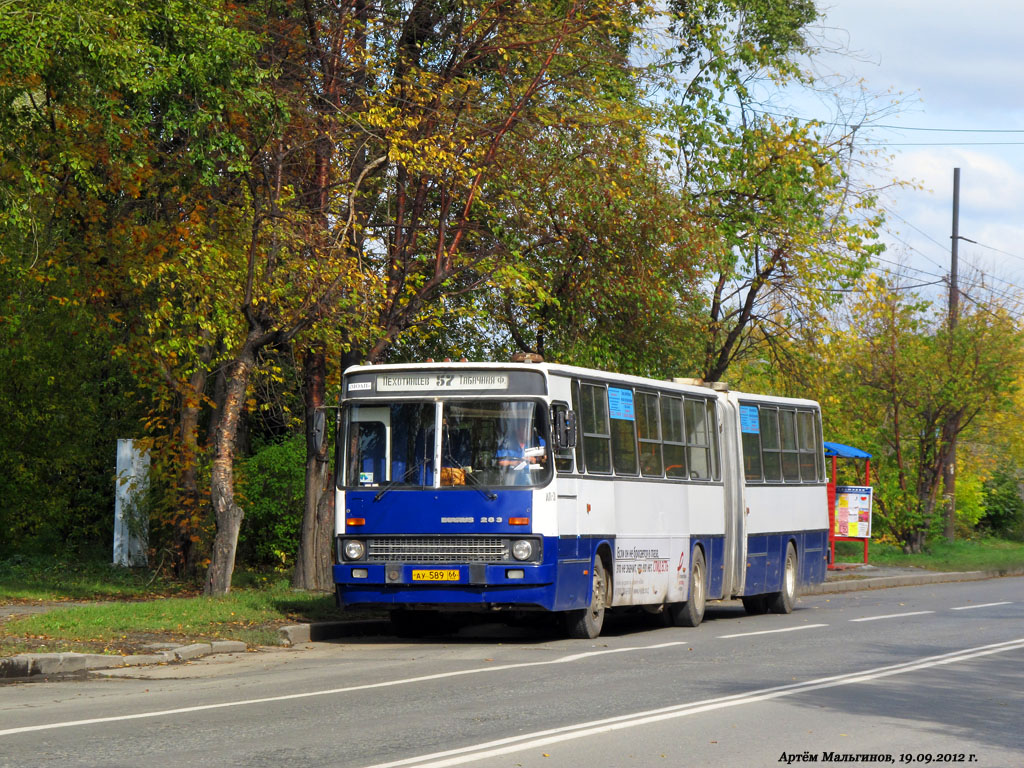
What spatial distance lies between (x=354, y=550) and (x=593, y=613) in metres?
3.13

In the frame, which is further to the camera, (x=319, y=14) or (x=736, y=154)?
(x=736, y=154)

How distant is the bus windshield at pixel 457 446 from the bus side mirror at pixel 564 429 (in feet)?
0.55

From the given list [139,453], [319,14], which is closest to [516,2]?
[319,14]

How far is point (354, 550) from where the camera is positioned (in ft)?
55.5

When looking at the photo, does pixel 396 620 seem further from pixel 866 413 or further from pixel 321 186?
pixel 866 413

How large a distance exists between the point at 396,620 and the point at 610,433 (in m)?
3.61

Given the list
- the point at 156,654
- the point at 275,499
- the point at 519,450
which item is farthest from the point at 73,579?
the point at 519,450

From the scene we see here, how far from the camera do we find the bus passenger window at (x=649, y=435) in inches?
761

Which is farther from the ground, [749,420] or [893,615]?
[749,420]

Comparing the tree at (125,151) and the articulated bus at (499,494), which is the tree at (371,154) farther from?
the articulated bus at (499,494)

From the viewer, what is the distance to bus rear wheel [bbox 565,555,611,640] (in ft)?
58.0

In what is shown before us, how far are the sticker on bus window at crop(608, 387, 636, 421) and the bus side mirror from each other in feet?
6.22

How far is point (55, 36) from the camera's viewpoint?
14773 millimetres

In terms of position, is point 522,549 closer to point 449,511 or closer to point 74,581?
point 449,511
